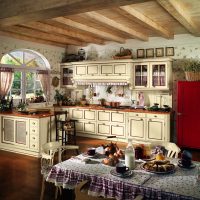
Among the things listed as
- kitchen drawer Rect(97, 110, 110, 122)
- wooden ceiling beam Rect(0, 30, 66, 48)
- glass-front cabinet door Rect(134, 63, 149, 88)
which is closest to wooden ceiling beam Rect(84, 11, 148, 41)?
glass-front cabinet door Rect(134, 63, 149, 88)

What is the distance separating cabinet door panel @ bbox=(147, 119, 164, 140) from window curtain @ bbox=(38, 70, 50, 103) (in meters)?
3.25

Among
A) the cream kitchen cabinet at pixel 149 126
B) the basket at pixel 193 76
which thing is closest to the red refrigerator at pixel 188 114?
the basket at pixel 193 76

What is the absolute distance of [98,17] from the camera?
4.53 m

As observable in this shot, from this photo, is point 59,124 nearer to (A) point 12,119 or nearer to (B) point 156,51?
(A) point 12,119

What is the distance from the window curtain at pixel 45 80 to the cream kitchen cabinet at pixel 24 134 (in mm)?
1921

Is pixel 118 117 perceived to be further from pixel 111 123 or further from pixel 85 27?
pixel 85 27

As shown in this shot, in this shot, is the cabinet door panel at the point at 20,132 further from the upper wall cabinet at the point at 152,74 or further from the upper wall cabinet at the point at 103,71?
the upper wall cabinet at the point at 152,74

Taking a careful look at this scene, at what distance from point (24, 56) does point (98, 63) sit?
6.91 feet

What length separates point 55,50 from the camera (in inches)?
310

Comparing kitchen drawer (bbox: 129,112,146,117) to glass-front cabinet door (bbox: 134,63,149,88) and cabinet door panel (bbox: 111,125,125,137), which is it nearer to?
cabinet door panel (bbox: 111,125,125,137)

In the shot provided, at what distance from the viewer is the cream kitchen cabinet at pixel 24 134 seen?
17.5 ft

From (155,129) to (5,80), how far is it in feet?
13.0

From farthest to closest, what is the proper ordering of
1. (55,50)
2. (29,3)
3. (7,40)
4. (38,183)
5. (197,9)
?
1. (55,50)
2. (7,40)
3. (197,9)
4. (38,183)
5. (29,3)

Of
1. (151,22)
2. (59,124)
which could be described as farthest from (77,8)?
(59,124)
